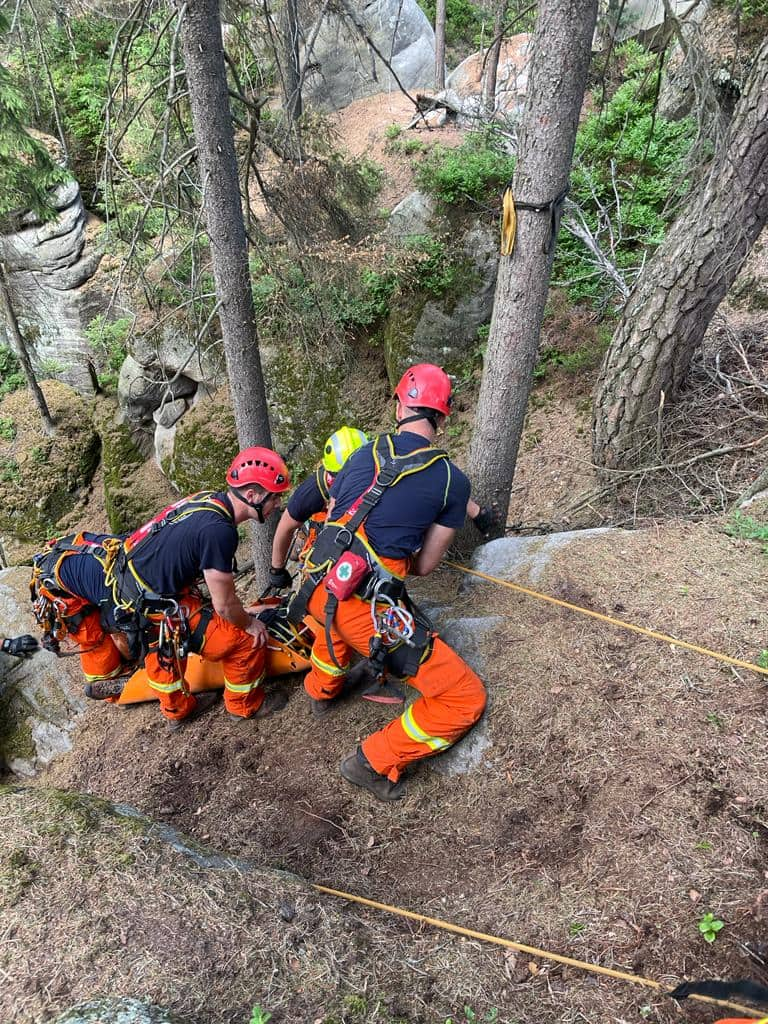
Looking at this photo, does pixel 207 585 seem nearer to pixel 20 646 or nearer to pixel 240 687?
pixel 240 687

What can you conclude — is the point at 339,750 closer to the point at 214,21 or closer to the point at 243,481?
the point at 243,481

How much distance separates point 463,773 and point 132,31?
5941 millimetres

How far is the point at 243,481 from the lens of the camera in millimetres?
4141

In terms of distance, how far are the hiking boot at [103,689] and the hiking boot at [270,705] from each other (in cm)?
139

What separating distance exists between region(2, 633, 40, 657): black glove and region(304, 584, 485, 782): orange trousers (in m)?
3.37

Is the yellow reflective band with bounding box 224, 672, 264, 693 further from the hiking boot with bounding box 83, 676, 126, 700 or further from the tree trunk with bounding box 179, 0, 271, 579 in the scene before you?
the tree trunk with bounding box 179, 0, 271, 579

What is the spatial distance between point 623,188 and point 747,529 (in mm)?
6644

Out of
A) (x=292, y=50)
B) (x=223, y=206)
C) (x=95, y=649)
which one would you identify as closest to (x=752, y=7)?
(x=292, y=50)

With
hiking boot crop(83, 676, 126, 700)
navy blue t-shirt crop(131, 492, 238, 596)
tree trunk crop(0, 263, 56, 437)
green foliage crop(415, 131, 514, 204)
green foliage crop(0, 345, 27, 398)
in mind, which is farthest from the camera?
green foliage crop(0, 345, 27, 398)

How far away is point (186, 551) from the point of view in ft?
13.8

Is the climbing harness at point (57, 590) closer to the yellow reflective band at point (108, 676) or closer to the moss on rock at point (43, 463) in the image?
the yellow reflective band at point (108, 676)

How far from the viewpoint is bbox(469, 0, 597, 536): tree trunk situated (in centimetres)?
373

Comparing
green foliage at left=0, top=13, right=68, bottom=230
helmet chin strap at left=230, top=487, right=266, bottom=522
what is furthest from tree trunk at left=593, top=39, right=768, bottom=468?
green foliage at left=0, top=13, right=68, bottom=230

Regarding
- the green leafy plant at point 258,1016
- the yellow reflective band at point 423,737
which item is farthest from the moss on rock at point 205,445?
the green leafy plant at point 258,1016
